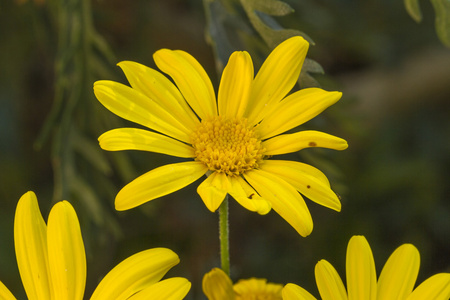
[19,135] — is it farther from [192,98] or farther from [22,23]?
[192,98]

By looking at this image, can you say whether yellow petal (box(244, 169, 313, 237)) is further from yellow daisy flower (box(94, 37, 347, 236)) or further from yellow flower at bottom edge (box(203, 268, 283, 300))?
yellow flower at bottom edge (box(203, 268, 283, 300))

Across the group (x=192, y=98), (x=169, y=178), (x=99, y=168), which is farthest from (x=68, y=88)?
(x=169, y=178)

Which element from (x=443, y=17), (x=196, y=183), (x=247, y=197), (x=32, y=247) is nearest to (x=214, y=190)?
(x=247, y=197)

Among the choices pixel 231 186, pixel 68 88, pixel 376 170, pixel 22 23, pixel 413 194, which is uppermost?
pixel 22 23

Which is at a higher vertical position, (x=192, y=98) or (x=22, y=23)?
(x=22, y=23)

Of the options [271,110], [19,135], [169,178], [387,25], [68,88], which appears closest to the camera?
[169,178]

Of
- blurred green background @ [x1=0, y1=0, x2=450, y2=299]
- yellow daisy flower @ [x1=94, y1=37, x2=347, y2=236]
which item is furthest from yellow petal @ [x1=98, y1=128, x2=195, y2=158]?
blurred green background @ [x1=0, y1=0, x2=450, y2=299]

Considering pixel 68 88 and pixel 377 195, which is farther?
pixel 377 195

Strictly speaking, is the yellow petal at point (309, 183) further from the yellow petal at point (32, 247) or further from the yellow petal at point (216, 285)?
the yellow petal at point (32, 247)
